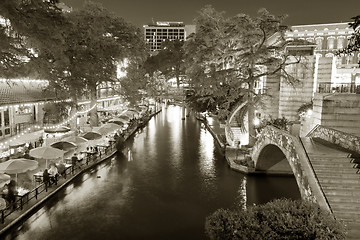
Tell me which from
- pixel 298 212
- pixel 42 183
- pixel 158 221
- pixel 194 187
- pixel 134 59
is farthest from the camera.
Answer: pixel 134 59

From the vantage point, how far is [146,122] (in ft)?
179

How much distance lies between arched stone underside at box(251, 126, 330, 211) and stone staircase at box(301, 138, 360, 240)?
29 cm

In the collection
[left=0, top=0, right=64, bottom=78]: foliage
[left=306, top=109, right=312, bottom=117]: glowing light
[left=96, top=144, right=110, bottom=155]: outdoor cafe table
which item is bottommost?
[left=96, top=144, right=110, bottom=155]: outdoor cafe table

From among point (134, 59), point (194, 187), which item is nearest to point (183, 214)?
point (194, 187)

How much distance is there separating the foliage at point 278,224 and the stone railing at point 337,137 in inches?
226

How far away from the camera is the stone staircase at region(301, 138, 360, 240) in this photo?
11.9 m

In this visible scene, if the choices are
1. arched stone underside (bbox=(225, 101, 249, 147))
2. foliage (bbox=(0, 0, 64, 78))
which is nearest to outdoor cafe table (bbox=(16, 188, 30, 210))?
foliage (bbox=(0, 0, 64, 78))

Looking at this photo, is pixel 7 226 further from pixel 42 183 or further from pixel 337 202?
pixel 337 202

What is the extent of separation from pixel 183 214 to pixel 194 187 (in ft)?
14.8

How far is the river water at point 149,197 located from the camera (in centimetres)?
1498

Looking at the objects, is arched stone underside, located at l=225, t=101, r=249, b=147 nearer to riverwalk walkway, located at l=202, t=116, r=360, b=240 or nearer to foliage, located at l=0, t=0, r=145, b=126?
foliage, located at l=0, t=0, r=145, b=126

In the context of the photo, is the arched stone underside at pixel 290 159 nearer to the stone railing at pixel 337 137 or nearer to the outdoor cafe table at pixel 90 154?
the stone railing at pixel 337 137

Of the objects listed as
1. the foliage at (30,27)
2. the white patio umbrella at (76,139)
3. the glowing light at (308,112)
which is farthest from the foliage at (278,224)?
the white patio umbrella at (76,139)

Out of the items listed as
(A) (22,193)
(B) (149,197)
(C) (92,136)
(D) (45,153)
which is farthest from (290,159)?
(C) (92,136)
